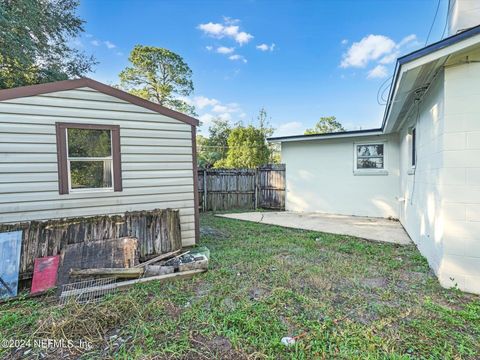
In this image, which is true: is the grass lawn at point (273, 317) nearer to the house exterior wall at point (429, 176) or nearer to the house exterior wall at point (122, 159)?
the house exterior wall at point (429, 176)

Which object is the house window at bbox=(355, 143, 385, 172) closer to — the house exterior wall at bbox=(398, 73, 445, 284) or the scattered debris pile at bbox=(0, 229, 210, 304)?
the house exterior wall at bbox=(398, 73, 445, 284)

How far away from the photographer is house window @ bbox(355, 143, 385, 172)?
8.17m

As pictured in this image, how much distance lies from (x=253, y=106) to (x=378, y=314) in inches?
729

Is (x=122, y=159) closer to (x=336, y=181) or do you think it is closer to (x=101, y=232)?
(x=101, y=232)

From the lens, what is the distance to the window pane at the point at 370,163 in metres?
8.22

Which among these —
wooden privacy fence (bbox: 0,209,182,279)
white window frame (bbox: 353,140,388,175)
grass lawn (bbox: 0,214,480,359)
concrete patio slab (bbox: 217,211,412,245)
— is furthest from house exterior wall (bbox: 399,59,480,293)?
white window frame (bbox: 353,140,388,175)

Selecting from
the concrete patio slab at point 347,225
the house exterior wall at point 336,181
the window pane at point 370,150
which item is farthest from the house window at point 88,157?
the window pane at point 370,150

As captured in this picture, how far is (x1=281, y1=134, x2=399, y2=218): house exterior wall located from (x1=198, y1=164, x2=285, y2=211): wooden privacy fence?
508 millimetres

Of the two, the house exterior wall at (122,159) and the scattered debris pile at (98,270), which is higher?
the house exterior wall at (122,159)

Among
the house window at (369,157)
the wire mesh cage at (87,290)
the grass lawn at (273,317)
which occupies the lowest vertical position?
the grass lawn at (273,317)

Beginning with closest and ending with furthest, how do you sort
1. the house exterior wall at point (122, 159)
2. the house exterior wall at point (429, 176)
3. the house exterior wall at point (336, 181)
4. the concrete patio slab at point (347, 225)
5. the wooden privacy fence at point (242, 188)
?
1. the house exterior wall at point (429, 176)
2. the house exterior wall at point (122, 159)
3. the concrete patio slab at point (347, 225)
4. the house exterior wall at point (336, 181)
5. the wooden privacy fence at point (242, 188)

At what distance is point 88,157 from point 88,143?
25 centimetres

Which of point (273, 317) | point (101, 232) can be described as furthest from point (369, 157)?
point (101, 232)

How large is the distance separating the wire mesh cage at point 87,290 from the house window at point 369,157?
8.19 metres
